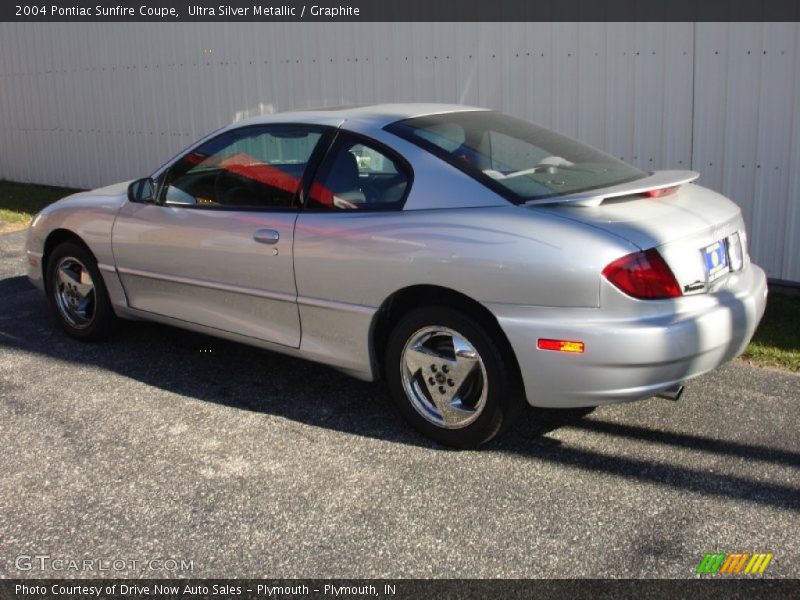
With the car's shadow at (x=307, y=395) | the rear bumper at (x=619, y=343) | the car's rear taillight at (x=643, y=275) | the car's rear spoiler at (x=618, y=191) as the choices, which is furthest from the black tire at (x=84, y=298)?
the car's rear taillight at (x=643, y=275)

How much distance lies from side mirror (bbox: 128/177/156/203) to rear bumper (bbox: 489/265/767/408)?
2500 millimetres

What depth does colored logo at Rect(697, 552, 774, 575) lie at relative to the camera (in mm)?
3166

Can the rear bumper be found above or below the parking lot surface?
above

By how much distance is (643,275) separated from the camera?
3.64 metres

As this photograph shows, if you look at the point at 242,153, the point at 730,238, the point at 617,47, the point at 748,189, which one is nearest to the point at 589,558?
the point at 730,238

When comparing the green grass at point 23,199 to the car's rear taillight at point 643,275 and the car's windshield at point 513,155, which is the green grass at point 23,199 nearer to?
the car's windshield at point 513,155

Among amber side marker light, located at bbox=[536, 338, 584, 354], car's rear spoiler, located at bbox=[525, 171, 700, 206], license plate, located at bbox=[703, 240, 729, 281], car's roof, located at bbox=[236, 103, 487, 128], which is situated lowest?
amber side marker light, located at bbox=[536, 338, 584, 354]

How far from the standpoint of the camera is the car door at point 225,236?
182 inches

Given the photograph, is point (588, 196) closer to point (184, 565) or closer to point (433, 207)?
point (433, 207)

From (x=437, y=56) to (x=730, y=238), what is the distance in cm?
469

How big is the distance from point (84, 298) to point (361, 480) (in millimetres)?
2811
